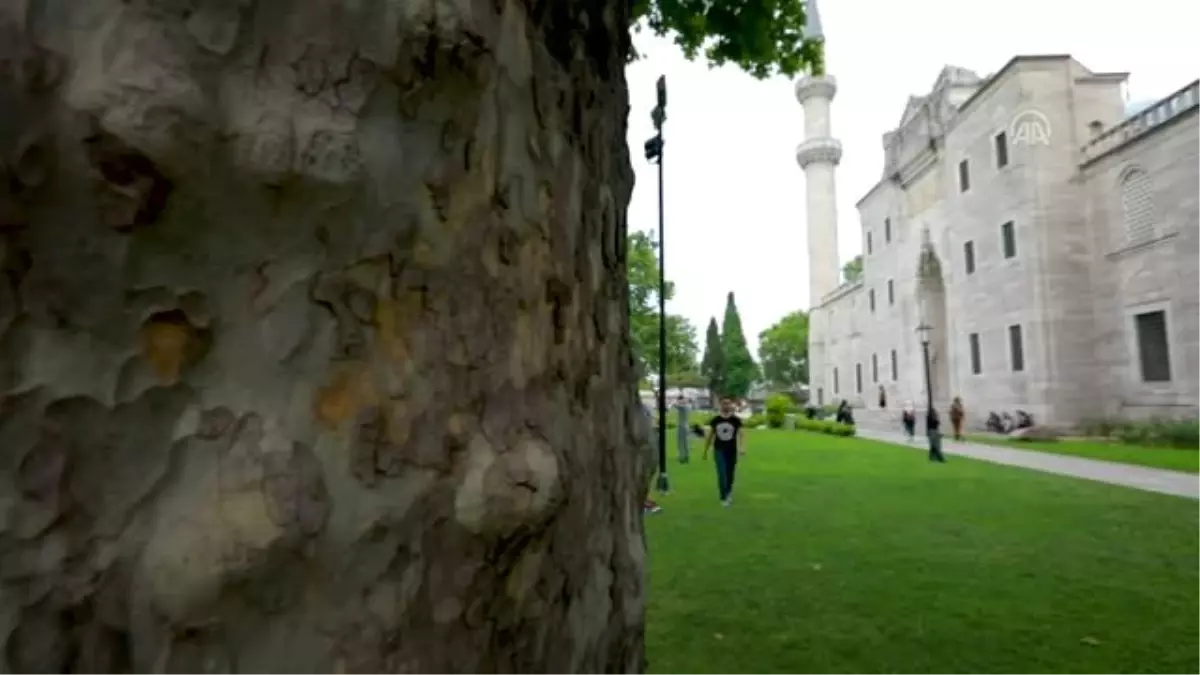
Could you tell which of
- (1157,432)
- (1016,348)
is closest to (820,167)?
(1016,348)

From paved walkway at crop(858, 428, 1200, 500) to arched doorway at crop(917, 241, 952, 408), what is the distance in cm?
1605

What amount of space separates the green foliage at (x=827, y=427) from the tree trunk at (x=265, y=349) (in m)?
32.2

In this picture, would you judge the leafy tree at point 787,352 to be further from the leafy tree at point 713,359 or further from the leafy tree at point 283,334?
the leafy tree at point 283,334

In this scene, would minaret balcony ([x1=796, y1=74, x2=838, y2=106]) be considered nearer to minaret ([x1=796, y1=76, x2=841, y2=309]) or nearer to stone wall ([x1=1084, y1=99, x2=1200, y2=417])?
minaret ([x1=796, y1=76, x2=841, y2=309])

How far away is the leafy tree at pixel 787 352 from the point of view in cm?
9238

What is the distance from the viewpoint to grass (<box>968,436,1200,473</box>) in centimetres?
1748

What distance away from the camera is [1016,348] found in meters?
32.1

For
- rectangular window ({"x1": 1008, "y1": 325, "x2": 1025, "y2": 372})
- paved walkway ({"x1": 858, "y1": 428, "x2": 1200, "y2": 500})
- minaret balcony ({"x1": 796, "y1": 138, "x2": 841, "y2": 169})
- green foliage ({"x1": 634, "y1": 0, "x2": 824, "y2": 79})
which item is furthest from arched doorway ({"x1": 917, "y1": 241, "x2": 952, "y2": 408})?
green foliage ({"x1": 634, "y1": 0, "x2": 824, "y2": 79})

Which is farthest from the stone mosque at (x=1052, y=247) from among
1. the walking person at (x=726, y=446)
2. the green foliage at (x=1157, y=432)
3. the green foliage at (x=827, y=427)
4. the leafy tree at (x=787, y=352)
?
the leafy tree at (x=787, y=352)

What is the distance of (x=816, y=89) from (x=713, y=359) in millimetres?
30035

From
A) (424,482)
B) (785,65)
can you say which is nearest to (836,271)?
(785,65)

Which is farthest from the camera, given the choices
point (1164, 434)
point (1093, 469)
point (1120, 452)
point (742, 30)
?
point (1164, 434)

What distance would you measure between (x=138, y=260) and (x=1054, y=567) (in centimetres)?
834

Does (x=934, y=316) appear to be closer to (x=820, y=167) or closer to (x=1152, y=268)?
(x=1152, y=268)
